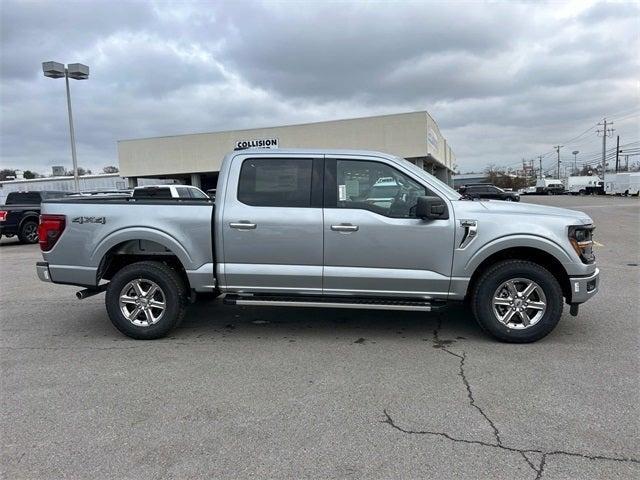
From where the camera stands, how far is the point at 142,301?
5230 mm

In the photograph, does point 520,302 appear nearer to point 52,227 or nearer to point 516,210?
point 516,210

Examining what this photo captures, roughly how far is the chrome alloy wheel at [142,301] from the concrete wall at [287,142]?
2988 centimetres

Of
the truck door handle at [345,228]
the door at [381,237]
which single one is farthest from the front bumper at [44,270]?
the truck door handle at [345,228]

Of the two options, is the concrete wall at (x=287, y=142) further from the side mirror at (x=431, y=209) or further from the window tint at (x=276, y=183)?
the side mirror at (x=431, y=209)

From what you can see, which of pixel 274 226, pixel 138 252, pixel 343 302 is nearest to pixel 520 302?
pixel 343 302

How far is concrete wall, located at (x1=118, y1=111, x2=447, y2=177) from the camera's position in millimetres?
34500

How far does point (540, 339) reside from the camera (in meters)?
4.94

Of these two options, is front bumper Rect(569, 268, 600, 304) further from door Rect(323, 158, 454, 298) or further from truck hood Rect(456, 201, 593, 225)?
door Rect(323, 158, 454, 298)

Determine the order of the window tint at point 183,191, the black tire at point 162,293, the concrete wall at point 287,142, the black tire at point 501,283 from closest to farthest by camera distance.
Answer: the black tire at point 501,283
the black tire at point 162,293
the window tint at point 183,191
the concrete wall at point 287,142

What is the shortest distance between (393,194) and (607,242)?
11100mm

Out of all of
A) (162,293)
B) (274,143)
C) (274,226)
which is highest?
(274,143)

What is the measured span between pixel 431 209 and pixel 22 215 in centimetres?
1569

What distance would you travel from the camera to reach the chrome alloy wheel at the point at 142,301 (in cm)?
521

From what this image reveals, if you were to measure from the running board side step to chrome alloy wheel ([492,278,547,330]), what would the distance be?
0.57 meters
